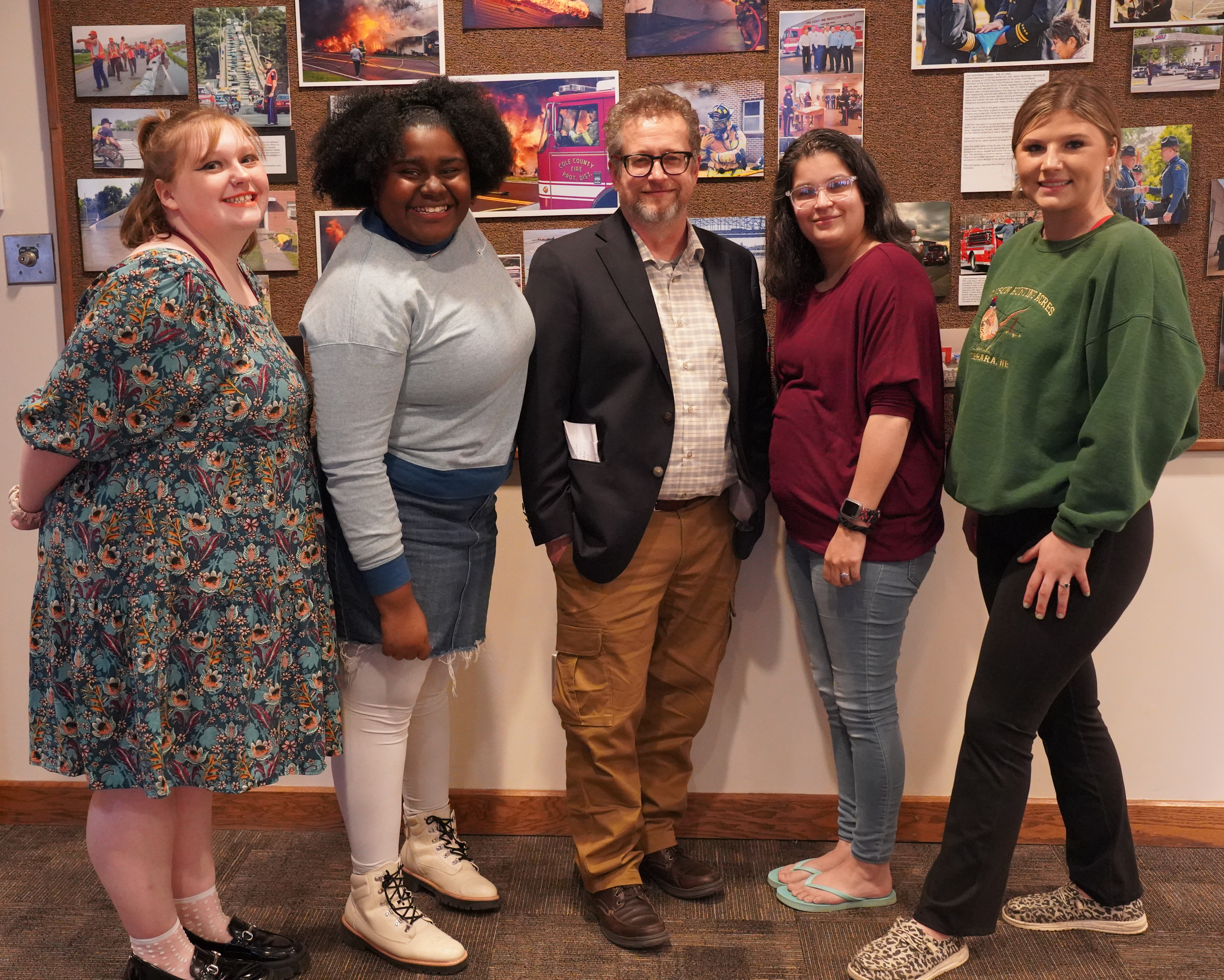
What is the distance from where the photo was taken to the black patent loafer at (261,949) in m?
1.88

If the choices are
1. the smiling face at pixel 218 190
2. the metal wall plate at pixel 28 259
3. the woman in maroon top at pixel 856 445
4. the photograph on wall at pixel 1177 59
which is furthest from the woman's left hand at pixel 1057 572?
the metal wall plate at pixel 28 259

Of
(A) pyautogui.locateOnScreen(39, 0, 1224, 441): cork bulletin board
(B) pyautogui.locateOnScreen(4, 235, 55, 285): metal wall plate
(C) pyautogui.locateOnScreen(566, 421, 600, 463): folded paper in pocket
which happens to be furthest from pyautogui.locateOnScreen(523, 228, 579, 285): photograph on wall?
(B) pyautogui.locateOnScreen(4, 235, 55, 285): metal wall plate

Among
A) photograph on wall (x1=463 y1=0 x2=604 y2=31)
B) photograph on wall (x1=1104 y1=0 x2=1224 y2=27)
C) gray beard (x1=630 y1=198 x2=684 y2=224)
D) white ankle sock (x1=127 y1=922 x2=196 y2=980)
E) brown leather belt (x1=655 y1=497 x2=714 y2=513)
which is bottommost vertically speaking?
white ankle sock (x1=127 y1=922 x2=196 y2=980)

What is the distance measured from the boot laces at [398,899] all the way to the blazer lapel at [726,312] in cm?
115

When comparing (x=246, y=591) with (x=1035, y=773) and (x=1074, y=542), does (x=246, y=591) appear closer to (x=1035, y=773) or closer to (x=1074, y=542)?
(x=1074, y=542)

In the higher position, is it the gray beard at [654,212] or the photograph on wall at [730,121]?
the photograph on wall at [730,121]

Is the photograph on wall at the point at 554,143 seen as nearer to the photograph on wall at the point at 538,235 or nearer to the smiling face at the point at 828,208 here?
the photograph on wall at the point at 538,235

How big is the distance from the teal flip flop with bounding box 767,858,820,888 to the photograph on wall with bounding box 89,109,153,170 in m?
2.23

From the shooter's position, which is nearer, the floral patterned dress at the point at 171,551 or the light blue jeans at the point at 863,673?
the floral patterned dress at the point at 171,551

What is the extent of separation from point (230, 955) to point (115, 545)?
0.86m

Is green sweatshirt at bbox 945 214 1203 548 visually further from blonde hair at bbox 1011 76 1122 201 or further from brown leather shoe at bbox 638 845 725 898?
brown leather shoe at bbox 638 845 725 898

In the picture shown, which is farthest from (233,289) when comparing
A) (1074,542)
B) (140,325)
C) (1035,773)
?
(1035,773)

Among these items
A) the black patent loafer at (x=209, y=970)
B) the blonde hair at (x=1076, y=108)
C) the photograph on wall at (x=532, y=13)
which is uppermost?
the photograph on wall at (x=532, y=13)

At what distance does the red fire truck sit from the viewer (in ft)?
7.33
